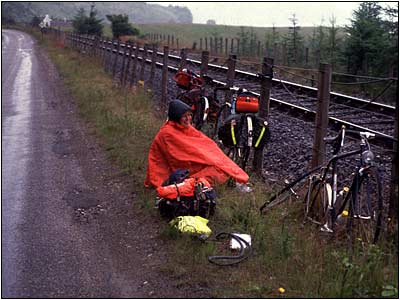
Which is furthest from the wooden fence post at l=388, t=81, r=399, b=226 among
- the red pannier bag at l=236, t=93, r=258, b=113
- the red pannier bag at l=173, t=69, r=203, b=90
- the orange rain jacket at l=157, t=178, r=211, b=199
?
the red pannier bag at l=173, t=69, r=203, b=90

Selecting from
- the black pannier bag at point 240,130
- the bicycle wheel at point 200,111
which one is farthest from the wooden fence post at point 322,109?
the bicycle wheel at point 200,111

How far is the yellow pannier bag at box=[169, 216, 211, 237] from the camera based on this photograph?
607 centimetres

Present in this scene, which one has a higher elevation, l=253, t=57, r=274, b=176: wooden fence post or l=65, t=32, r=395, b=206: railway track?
l=253, t=57, r=274, b=176: wooden fence post

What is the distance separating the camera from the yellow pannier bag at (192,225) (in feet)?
19.9

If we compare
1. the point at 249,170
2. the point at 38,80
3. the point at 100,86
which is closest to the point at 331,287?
the point at 249,170

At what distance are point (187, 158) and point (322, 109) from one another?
1.61 metres

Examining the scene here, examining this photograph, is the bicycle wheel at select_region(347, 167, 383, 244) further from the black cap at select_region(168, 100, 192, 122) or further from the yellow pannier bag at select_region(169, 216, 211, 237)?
the black cap at select_region(168, 100, 192, 122)

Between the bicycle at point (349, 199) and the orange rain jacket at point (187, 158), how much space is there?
0.89 meters

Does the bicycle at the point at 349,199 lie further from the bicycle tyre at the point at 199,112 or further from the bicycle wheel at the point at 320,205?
the bicycle tyre at the point at 199,112

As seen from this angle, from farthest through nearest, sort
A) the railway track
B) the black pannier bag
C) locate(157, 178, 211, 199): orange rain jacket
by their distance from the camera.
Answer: the railway track
the black pannier bag
locate(157, 178, 211, 199): orange rain jacket

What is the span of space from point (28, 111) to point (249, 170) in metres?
9.25

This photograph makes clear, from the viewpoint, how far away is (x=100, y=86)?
777 inches

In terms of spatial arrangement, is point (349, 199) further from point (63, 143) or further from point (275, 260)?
point (63, 143)

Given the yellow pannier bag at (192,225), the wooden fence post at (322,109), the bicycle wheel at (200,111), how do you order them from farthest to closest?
the bicycle wheel at (200,111) → the wooden fence post at (322,109) → the yellow pannier bag at (192,225)
